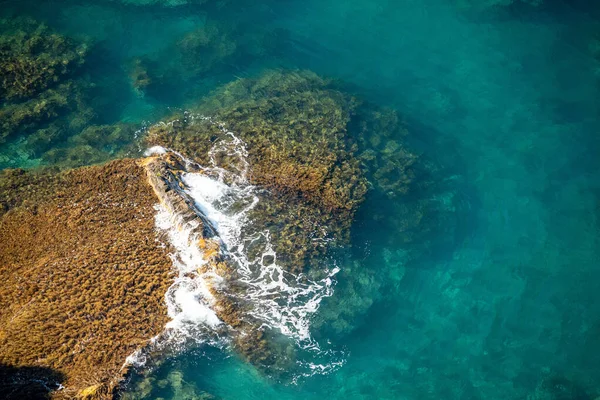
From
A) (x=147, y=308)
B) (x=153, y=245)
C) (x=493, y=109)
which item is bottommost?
(x=147, y=308)

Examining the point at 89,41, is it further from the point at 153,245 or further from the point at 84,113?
the point at 153,245

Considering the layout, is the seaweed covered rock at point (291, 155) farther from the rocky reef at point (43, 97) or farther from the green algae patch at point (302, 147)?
the rocky reef at point (43, 97)

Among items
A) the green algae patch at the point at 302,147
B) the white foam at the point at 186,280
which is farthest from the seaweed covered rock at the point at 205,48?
the white foam at the point at 186,280

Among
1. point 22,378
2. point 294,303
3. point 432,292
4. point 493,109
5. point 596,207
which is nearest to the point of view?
point 22,378

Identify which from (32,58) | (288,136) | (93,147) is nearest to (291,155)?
(288,136)

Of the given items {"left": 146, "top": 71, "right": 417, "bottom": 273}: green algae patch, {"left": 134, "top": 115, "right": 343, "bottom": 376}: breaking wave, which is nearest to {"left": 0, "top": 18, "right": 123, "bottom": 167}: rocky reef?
{"left": 146, "top": 71, "right": 417, "bottom": 273}: green algae patch

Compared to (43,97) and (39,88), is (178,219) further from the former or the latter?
(39,88)

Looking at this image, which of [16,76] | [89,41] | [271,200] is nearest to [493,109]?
[271,200]
